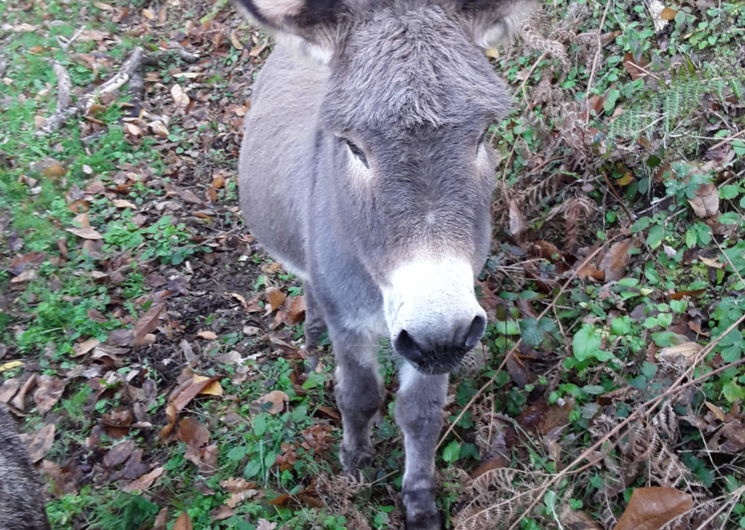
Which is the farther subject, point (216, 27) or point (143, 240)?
point (216, 27)

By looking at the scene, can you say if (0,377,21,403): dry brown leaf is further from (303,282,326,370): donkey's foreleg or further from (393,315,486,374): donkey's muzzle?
(393,315,486,374): donkey's muzzle

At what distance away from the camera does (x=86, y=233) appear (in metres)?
5.40

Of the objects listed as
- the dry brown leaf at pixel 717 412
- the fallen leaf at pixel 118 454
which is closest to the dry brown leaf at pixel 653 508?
the dry brown leaf at pixel 717 412

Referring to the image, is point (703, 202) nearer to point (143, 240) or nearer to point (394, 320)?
point (394, 320)

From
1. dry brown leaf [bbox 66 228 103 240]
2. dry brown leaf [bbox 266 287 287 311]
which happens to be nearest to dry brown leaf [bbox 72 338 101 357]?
dry brown leaf [bbox 66 228 103 240]

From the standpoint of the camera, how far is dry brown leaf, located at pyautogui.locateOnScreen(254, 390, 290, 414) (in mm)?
3832

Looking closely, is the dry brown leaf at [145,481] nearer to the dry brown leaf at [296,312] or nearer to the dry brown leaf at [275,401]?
the dry brown leaf at [275,401]

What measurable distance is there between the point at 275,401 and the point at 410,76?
2.54 metres

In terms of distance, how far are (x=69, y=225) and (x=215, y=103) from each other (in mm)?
2357

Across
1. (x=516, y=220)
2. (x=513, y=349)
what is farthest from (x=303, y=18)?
(x=516, y=220)

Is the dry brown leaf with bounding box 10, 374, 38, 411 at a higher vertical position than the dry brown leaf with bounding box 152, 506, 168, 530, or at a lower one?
higher

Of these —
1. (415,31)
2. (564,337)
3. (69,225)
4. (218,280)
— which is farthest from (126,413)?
(415,31)

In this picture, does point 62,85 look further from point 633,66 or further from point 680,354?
point 680,354

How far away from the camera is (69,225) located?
18.1 feet
